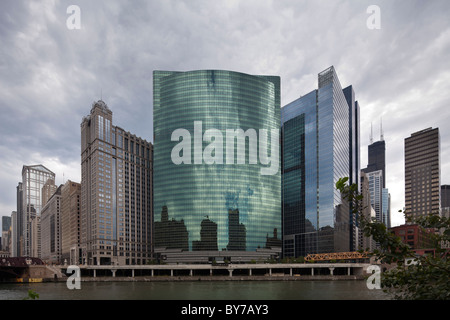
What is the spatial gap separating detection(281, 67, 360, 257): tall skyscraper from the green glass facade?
15694 mm

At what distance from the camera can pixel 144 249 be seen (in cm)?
18325

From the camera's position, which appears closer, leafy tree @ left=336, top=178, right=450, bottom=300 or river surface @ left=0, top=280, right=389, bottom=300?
leafy tree @ left=336, top=178, right=450, bottom=300

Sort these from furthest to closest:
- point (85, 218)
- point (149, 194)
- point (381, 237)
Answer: point (149, 194)
point (85, 218)
point (381, 237)

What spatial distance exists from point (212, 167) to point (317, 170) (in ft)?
173

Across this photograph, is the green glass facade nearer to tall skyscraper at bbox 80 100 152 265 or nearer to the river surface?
tall skyscraper at bbox 80 100 152 265

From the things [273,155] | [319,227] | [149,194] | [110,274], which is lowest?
[110,274]

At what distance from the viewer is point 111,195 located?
169000mm

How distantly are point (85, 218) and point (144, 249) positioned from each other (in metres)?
37.8

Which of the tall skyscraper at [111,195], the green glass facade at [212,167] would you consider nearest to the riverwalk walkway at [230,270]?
the green glass facade at [212,167]

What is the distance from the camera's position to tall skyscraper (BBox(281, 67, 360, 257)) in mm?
150000

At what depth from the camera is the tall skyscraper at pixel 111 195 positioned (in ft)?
535

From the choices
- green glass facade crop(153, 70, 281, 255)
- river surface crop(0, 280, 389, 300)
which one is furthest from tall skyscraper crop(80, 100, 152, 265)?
river surface crop(0, 280, 389, 300)
